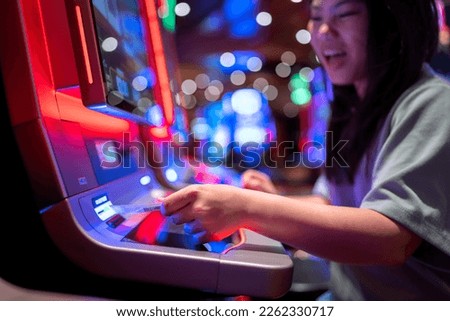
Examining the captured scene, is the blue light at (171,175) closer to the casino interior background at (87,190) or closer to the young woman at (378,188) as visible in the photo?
the casino interior background at (87,190)

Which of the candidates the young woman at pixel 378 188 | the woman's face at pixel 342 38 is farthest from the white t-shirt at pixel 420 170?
the woman's face at pixel 342 38

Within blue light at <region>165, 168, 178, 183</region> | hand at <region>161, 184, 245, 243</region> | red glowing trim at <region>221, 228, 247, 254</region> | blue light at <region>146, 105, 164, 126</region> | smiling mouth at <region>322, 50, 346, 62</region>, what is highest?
smiling mouth at <region>322, 50, 346, 62</region>

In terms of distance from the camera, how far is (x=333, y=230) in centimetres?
63

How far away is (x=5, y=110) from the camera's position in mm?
601

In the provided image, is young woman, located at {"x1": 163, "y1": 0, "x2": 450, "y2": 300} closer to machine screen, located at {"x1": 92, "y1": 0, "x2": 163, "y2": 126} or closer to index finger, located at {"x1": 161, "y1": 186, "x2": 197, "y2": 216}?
index finger, located at {"x1": 161, "y1": 186, "x2": 197, "y2": 216}

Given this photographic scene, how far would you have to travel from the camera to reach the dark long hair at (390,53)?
0.73 m

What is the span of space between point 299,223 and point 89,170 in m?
0.34
